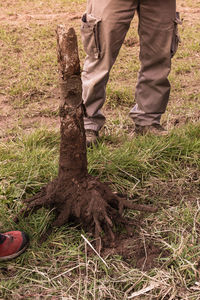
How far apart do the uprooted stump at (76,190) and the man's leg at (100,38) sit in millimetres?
905

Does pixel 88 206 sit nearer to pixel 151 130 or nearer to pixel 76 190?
pixel 76 190

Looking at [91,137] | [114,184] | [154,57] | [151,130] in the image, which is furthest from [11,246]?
[154,57]

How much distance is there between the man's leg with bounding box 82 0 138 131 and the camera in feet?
9.53

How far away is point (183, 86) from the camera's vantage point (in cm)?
454

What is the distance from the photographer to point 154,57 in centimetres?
326

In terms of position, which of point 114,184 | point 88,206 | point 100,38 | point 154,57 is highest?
point 100,38

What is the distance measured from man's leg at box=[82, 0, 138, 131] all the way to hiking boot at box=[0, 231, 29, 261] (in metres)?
1.37

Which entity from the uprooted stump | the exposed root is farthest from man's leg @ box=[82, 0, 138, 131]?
the exposed root

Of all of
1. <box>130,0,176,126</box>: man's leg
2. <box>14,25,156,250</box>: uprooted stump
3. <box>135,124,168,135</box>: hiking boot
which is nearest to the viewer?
<box>14,25,156,250</box>: uprooted stump

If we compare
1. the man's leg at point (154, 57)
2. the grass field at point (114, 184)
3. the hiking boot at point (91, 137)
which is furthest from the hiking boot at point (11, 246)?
the man's leg at point (154, 57)

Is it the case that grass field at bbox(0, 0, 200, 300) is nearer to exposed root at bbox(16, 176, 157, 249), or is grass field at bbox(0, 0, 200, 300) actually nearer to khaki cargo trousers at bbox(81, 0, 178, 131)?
exposed root at bbox(16, 176, 157, 249)

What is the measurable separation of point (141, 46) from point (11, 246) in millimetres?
2021

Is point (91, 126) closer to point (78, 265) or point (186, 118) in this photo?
point (186, 118)

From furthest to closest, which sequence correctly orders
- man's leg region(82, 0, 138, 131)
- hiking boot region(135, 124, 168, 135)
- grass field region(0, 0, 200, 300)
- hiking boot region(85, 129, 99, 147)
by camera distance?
1. hiking boot region(135, 124, 168, 135)
2. hiking boot region(85, 129, 99, 147)
3. man's leg region(82, 0, 138, 131)
4. grass field region(0, 0, 200, 300)
